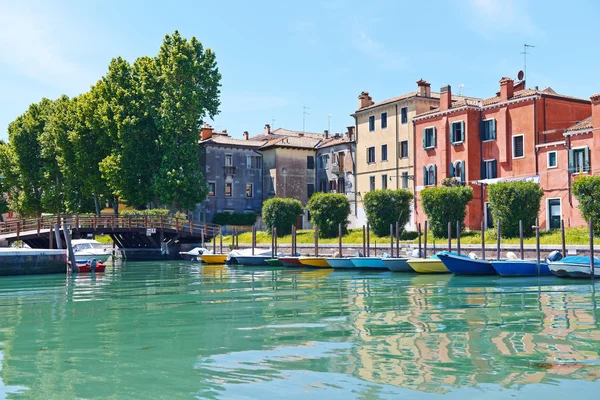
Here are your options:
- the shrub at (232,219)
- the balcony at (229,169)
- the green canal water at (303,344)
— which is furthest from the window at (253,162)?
the green canal water at (303,344)

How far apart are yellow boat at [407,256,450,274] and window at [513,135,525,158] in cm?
1309

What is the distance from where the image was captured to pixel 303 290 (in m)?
24.2

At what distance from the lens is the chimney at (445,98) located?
46.6 metres

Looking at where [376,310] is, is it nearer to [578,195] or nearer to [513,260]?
[513,260]

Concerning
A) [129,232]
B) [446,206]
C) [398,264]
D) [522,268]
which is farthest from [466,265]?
[129,232]

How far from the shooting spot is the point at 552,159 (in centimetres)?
3984

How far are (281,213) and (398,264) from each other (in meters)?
17.9

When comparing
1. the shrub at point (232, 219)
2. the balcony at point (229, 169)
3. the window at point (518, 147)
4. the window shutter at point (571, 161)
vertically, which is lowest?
the shrub at point (232, 219)

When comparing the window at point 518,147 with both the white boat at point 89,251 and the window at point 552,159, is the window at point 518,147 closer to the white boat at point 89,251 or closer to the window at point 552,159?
the window at point 552,159

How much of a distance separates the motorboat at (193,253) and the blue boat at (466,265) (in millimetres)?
20855

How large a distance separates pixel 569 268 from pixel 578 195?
24.8ft

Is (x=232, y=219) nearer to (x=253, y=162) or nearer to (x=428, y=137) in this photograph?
(x=253, y=162)

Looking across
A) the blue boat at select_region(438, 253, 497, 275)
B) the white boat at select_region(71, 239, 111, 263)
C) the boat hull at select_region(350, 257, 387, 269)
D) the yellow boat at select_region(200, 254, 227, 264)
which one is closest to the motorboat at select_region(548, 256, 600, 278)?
the blue boat at select_region(438, 253, 497, 275)

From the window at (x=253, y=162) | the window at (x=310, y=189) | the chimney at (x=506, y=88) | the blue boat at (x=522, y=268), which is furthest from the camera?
the window at (x=253, y=162)
